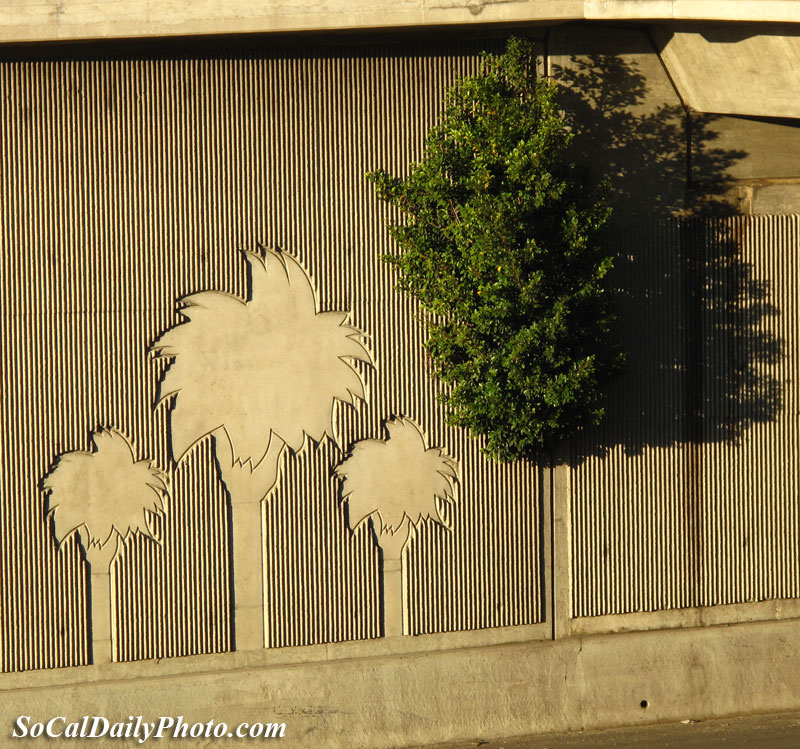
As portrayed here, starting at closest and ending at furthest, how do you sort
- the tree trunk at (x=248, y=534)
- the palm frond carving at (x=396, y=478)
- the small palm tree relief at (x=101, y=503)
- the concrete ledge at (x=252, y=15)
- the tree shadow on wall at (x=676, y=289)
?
the concrete ledge at (x=252, y=15) < the small palm tree relief at (x=101, y=503) < the tree trunk at (x=248, y=534) < the palm frond carving at (x=396, y=478) < the tree shadow on wall at (x=676, y=289)

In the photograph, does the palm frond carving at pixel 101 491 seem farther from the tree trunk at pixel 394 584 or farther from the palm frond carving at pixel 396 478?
the tree trunk at pixel 394 584

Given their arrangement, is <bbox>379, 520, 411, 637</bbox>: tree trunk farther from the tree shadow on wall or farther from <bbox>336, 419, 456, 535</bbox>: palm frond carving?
the tree shadow on wall

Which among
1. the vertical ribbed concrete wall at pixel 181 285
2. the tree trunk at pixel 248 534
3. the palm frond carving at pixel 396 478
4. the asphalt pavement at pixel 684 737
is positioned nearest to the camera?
the vertical ribbed concrete wall at pixel 181 285

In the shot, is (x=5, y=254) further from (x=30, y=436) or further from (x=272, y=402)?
(x=272, y=402)

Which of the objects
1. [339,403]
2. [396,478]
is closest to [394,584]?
[396,478]

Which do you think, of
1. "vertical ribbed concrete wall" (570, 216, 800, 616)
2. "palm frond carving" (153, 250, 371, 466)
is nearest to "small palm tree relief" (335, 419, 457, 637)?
"palm frond carving" (153, 250, 371, 466)

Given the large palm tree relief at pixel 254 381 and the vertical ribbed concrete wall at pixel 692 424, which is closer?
the large palm tree relief at pixel 254 381

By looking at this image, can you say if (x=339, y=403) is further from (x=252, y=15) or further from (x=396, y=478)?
(x=252, y=15)

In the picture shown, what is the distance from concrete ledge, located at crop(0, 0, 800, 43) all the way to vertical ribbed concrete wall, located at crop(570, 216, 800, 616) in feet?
11.5

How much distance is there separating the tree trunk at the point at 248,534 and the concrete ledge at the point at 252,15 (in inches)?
237

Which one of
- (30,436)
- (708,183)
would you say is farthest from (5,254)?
(708,183)

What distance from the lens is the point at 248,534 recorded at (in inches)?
477

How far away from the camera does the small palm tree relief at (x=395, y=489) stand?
12234 mm

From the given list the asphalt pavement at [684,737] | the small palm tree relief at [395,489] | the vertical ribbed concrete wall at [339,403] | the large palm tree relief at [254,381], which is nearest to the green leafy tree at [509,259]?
the vertical ribbed concrete wall at [339,403]
